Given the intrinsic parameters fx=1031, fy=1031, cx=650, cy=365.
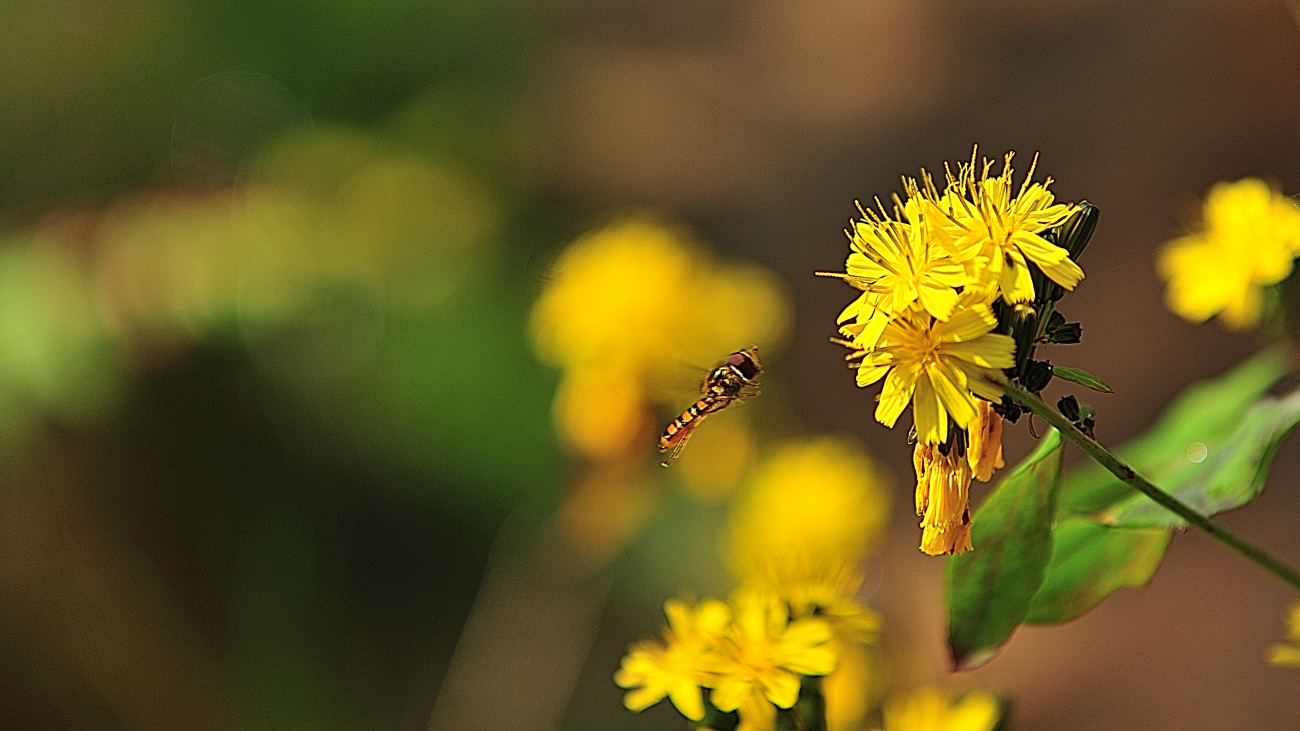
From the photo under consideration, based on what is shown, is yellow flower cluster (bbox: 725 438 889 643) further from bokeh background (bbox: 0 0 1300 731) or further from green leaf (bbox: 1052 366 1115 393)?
green leaf (bbox: 1052 366 1115 393)

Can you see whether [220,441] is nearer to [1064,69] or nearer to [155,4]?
[155,4]

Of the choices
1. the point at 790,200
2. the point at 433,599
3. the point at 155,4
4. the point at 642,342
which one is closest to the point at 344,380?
the point at 433,599

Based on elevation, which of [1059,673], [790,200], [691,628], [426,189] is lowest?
[691,628]

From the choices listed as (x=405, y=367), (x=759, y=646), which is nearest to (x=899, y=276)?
(x=759, y=646)

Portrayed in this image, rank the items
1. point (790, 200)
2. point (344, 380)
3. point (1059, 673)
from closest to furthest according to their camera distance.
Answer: point (1059, 673), point (344, 380), point (790, 200)

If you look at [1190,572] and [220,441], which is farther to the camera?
[220,441]

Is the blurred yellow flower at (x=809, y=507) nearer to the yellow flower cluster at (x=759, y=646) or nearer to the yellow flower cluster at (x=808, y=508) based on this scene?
the yellow flower cluster at (x=808, y=508)
